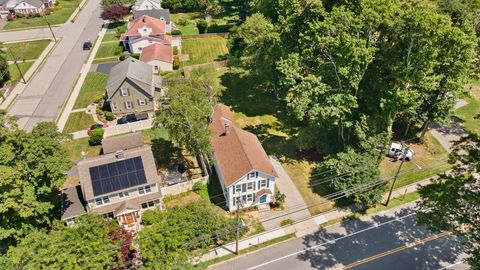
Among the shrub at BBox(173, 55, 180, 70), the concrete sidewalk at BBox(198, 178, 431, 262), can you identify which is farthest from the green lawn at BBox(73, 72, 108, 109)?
the concrete sidewalk at BBox(198, 178, 431, 262)

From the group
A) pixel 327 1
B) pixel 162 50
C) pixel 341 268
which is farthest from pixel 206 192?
pixel 162 50

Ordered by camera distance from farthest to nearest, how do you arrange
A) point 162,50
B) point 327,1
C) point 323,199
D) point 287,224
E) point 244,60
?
point 162,50 < point 244,60 < point 327,1 < point 323,199 < point 287,224

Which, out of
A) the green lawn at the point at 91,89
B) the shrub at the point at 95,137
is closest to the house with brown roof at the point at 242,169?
the shrub at the point at 95,137

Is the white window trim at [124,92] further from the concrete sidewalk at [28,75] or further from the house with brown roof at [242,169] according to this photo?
the concrete sidewalk at [28,75]

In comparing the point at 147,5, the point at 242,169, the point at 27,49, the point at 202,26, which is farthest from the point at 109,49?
the point at 242,169

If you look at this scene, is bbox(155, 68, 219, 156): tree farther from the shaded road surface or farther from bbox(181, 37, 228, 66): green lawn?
bbox(181, 37, 228, 66): green lawn

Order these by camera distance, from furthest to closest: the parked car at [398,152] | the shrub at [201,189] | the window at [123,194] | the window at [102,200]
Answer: the parked car at [398,152] → the shrub at [201,189] → the window at [123,194] → the window at [102,200]

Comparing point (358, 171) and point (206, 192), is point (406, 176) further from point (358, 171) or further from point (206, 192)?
point (206, 192)
